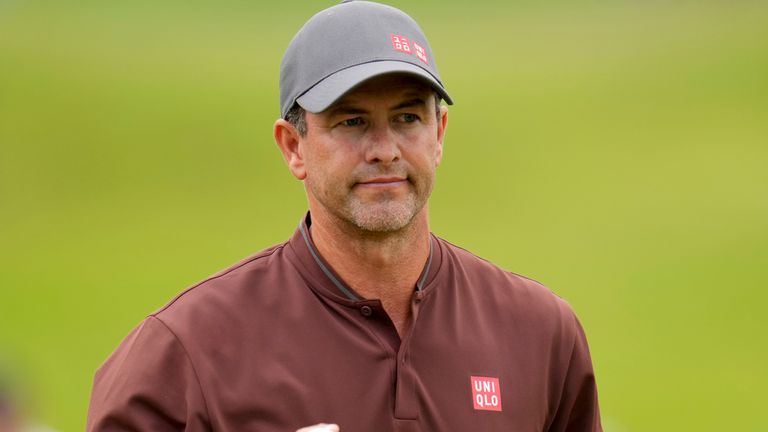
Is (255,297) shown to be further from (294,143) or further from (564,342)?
→ (564,342)

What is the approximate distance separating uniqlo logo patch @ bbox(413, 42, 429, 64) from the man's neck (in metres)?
0.30

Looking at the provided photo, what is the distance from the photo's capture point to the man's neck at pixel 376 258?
2477 mm

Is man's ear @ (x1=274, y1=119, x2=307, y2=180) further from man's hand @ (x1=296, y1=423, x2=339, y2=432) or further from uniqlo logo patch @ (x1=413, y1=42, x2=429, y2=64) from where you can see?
man's hand @ (x1=296, y1=423, x2=339, y2=432)

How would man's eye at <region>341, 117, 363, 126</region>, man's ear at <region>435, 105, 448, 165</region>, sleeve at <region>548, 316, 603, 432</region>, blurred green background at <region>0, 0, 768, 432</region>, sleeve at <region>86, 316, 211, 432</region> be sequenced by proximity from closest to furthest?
sleeve at <region>86, 316, 211, 432</region> < man's eye at <region>341, 117, 363, 126</region> < man's ear at <region>435, 105, 448, 165</region> < sleeve at <region>548, 316, 603, 432</region> < blurred green background at <region>0, 0, 768, 432</region>

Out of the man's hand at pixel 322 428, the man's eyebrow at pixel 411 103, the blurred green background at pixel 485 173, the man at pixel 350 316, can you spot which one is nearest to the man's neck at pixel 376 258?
the man at pixel 350 316

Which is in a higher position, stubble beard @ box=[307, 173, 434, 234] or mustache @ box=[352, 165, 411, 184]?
mustache @ box=[352, 165, 411, 184]

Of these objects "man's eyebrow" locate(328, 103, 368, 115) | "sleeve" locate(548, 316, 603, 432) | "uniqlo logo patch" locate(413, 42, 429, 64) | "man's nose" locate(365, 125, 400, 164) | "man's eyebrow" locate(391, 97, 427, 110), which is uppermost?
"uniqlo logo patch" locate(413, 42, 429, 64)

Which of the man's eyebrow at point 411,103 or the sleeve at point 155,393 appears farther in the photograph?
the man's eyebrow at point 411,103

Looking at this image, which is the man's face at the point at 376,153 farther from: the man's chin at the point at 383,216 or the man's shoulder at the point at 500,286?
Result: the man's shoulder at the point at 500,286

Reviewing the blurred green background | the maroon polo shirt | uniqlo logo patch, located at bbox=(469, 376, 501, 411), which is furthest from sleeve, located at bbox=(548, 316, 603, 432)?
the blurred green background

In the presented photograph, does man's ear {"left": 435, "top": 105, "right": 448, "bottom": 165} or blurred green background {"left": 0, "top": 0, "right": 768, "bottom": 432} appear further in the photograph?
blurred green background {"left": 0, "top": 0, "right": 768, "bottom": 432}

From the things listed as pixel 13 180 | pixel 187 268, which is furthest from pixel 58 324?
pixel 13 180

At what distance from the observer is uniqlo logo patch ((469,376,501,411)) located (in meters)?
2.44

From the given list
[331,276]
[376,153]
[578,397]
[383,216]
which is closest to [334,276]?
[331,276]
